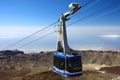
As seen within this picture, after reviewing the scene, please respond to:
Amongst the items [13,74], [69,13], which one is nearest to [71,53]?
[69,13]

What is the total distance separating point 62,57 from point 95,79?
87.5 m

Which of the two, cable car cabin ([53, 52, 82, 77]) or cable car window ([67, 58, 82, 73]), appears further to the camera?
cable car window ([67, 58, 82, 73])

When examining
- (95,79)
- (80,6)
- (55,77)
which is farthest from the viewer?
(95,79)

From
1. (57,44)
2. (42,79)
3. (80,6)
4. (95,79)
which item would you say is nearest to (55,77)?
(42,79)

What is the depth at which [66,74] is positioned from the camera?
28547 millimetres

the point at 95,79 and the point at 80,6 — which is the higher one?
the point at 80,6

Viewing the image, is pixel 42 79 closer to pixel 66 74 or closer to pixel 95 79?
pixel 95 79

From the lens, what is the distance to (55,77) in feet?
343

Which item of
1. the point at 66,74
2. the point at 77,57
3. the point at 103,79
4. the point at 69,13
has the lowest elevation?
the point at 103,79

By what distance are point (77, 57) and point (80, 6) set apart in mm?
6682

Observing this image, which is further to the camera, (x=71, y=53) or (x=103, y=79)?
(x=103, y=79)

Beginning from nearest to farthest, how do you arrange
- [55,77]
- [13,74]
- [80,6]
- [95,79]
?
[80,6] → [55,77] → [95,79] → [13,74]

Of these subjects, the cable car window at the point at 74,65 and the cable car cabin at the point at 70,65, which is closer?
the cable car cabin at the point at 70,65

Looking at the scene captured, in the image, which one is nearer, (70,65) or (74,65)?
(70,65)
